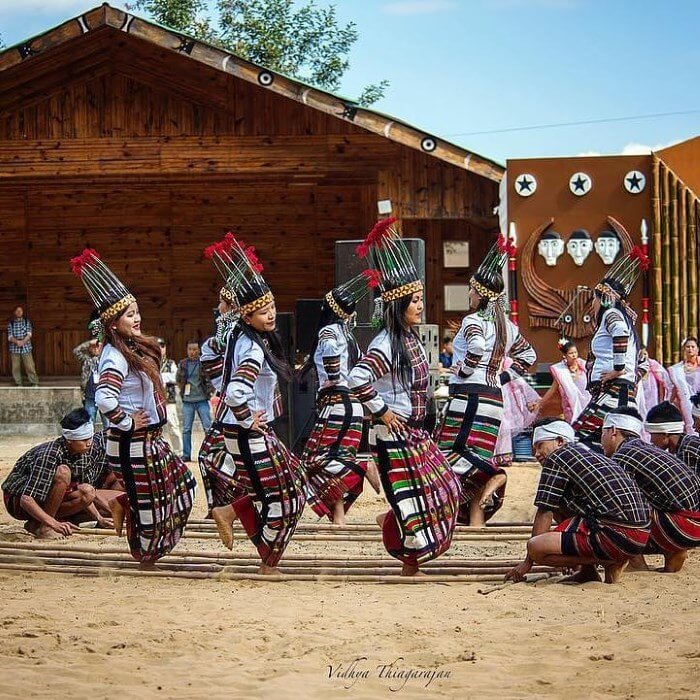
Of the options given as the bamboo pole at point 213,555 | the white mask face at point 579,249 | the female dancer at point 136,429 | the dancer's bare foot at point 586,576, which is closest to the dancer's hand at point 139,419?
the female dancer at point 136,429

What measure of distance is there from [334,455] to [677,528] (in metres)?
3.14

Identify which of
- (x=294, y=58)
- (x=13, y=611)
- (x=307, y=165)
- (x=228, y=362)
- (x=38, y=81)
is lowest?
(x=13, y=611)

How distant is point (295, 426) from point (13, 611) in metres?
6.73

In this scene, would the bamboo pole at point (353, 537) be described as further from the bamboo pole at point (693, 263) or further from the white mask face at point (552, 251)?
the bamboo pole at point (693, 263)

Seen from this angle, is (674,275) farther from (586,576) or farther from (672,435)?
(586,576)

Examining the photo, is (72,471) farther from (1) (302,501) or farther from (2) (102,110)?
(2) (102,110)

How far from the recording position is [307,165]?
17750 millimetres

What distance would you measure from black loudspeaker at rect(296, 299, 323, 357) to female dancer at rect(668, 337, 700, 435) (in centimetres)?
369

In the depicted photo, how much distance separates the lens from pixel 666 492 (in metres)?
7.29

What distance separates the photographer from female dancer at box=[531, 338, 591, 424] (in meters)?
12.6

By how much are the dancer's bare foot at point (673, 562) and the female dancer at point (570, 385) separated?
4.95 metres

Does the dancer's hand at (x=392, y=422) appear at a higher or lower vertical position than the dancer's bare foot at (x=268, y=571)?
higher

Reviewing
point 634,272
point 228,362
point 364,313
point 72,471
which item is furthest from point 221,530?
point 364,313

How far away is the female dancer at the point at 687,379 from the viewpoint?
12430 millimetres
